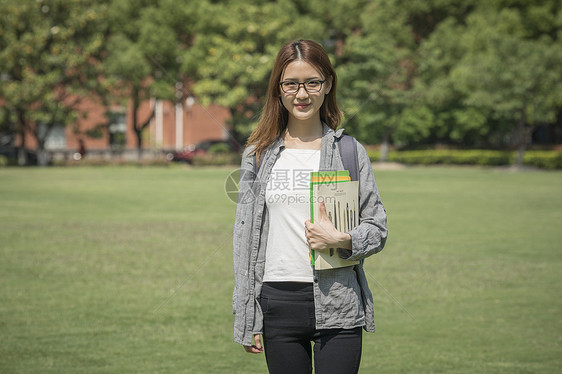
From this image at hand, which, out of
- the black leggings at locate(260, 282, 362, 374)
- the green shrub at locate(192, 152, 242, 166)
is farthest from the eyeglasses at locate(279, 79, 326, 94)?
the green shrub at locate(192, 152, 242, 166)

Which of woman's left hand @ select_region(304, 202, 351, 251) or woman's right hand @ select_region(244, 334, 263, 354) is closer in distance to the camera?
woman's left hand @ select_region(304, 202, 351, 251)

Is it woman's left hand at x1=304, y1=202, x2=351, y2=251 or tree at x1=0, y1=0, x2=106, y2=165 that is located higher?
tree at x1=0, y1=0, x2=106, y2=165

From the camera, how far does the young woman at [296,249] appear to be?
301 centimetres

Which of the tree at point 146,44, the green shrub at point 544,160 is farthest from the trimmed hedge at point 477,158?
the tree at point 146,44

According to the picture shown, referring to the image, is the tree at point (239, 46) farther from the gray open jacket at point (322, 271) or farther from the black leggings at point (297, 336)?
the black leggings at point (297, 336)

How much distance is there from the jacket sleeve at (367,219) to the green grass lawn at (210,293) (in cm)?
289

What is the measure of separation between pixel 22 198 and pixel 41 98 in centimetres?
2395

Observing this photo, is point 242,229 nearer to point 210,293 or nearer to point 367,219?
point 367,219

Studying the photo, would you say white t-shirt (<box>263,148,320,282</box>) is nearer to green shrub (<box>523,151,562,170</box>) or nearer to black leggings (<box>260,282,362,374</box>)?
black leggings (<box>260,282,362,374</box>)

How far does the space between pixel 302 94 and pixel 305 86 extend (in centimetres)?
3

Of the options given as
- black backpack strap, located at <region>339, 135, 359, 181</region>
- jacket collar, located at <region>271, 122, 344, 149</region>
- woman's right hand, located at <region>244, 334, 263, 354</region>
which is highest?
jacket collar, located at <region>271, 122, 344, 149</region>

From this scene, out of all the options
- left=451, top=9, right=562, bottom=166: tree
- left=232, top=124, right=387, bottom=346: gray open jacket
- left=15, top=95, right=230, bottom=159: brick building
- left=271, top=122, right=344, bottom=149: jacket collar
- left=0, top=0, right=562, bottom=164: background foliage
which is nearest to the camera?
left=232, top=124, right=387, bottom=346: gray open jacket

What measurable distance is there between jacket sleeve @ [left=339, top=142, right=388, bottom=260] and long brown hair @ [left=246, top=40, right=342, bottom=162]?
26cm

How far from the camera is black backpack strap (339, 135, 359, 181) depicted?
306cm
